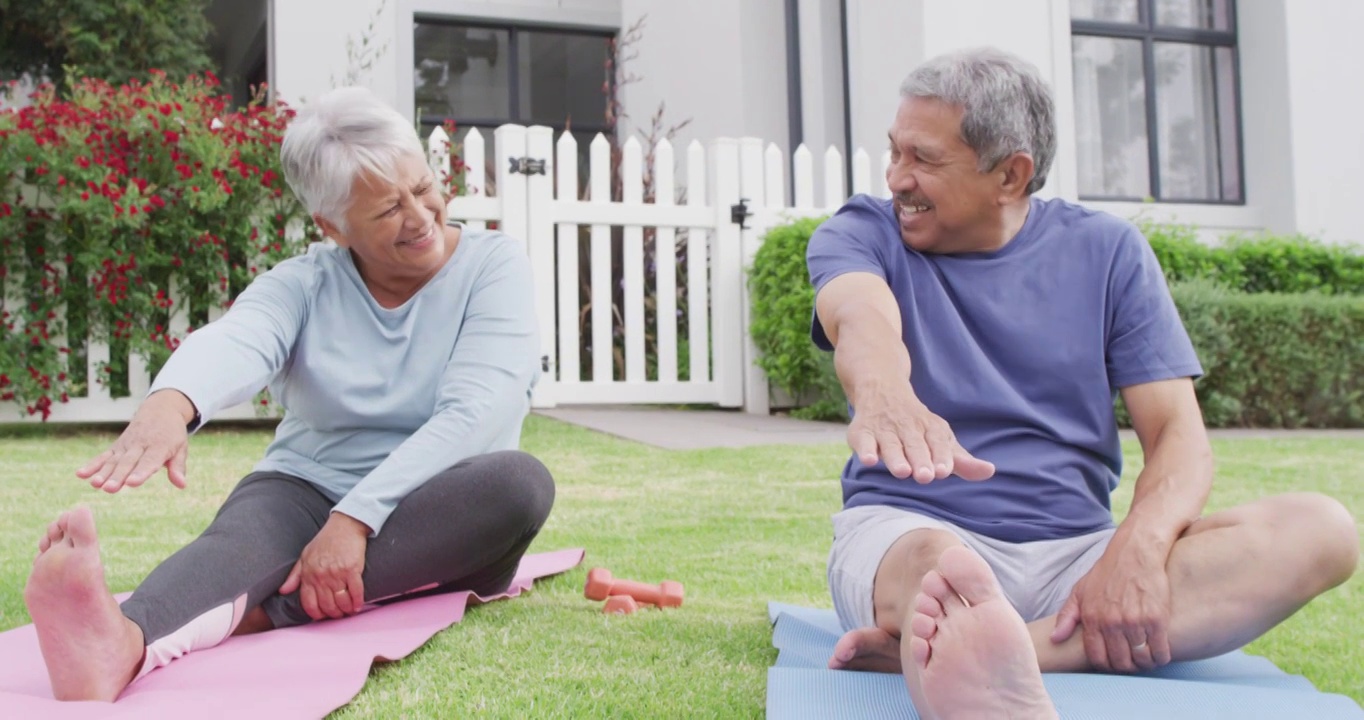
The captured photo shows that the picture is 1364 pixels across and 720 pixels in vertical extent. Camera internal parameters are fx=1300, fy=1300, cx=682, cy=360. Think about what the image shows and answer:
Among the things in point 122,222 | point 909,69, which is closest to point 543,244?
point 122,222

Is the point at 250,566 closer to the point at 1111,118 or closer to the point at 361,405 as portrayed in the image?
the point at 361,405

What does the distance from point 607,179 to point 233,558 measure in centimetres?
A: 562

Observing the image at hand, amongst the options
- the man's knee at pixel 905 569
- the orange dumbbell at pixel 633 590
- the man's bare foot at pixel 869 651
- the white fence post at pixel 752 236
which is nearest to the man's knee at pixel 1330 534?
the man's knee at pixel 905 569

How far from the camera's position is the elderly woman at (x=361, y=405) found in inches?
99.0

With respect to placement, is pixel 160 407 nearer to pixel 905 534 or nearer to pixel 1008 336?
pixel 905 534

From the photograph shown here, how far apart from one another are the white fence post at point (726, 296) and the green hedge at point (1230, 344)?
15 centimetres

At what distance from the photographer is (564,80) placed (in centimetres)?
1306

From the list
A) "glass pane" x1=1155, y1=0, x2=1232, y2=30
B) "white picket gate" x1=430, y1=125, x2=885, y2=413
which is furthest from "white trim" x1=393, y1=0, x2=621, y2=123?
"glass pane" x1=1155, y1=0, x2=1232, y2=30

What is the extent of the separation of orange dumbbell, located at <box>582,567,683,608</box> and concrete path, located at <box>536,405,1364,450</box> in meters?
2.99

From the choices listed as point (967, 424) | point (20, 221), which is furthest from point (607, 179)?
point (967, 424)

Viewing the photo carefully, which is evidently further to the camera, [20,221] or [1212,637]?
[20,221]

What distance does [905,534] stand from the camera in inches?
83.8

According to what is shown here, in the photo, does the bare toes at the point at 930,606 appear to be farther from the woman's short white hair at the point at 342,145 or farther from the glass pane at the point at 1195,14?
the glass pane at the point at 1195,14

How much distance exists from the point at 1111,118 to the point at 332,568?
30.2ft
